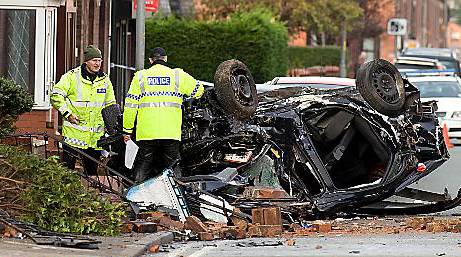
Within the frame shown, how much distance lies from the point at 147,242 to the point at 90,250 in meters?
0.84

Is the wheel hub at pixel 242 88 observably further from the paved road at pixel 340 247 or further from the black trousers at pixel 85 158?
the paved road at pixel 340 247

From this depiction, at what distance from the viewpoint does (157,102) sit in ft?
46.2

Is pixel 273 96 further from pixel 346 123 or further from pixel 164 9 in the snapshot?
pixel 164 9

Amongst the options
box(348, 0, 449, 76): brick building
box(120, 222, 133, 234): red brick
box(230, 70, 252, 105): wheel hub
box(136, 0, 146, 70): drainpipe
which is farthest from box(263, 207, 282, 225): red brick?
box(348, 0, 449, 76): brick building

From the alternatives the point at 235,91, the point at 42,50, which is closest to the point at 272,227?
the point at 235,91

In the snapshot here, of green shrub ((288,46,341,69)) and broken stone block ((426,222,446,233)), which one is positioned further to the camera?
green shrub ((288,46,341,69))

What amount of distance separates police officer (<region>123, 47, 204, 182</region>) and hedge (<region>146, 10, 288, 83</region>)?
1782 cm

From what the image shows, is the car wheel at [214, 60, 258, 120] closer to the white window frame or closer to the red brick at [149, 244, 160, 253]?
the red brick at [149, 244, 160, 253]

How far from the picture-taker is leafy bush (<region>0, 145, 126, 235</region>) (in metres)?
11.6

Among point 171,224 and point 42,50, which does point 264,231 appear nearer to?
point 171,224

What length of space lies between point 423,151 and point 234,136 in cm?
213

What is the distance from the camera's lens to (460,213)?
15.7 m

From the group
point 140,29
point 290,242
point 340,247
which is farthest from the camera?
point 140,29

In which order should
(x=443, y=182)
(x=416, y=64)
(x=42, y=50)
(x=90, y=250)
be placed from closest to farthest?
(x=90, y=250)
(x=443, y=182)
(x=42, y=50)
(x=416, y=64)
